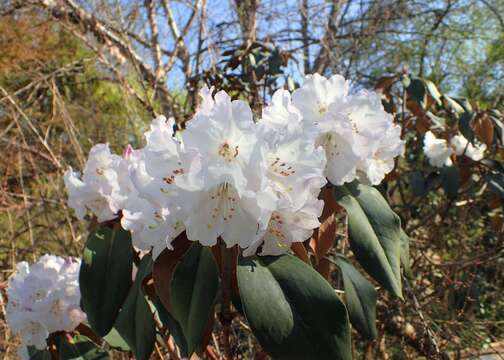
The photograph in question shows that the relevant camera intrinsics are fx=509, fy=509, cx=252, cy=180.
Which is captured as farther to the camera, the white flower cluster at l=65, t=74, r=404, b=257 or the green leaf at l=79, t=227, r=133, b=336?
the green leaf at l=79, t=227, r=133, b=336

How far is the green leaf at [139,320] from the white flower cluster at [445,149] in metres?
1.39

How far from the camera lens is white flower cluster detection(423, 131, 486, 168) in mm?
1975

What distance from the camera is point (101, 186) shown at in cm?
103

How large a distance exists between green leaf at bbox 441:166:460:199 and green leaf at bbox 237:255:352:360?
1303 millimetres

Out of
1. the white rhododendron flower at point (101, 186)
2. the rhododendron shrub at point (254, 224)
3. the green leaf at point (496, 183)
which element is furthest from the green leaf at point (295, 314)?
the green leaf at point (496, 183)

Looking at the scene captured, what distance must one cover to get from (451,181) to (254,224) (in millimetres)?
1399

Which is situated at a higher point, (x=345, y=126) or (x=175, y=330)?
(x=345, y=126)

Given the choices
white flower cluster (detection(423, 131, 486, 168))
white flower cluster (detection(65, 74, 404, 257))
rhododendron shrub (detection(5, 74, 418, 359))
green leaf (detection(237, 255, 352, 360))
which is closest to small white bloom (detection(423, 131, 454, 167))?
white flower cluster (detection(423, 131, 486, 168))

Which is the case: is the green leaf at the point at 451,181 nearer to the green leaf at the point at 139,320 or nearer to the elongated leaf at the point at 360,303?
the elongated leaf at the point at 360,303

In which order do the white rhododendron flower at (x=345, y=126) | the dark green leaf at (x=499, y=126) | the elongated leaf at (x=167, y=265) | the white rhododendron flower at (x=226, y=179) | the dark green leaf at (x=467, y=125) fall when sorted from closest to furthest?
1. the white rhododendron flower at (x=226, y=179)
2. the elongated leaf at (x=167, y=265)
3. the white rhododendron flower at (x=345, y=126)
4. the dark green leaf at (x=467, y=125)
5. the dark green leaf at (x=499, y=126)

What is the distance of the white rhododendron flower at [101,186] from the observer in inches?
38.3

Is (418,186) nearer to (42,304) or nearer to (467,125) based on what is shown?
(467,125)

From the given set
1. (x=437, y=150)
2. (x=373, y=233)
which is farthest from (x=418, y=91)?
(x=373, y=233)

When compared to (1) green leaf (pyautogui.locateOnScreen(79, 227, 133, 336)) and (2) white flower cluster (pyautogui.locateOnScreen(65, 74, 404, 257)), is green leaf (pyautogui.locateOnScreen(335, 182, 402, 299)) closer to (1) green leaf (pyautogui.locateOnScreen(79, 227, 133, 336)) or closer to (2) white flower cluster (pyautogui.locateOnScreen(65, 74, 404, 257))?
(2) white flower cluster (pyautogui.locateOnScreen(65, 74, 404, 257))
